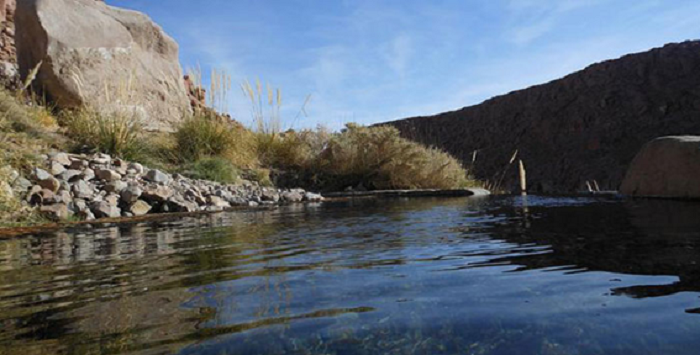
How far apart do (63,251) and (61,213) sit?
6.52ft

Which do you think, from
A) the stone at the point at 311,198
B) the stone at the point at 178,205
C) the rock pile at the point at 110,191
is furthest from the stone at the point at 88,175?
the stone at the point at 311,198

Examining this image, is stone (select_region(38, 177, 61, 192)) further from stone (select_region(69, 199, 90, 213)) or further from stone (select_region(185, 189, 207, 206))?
stone (select_region(185, 189, 207, 206))

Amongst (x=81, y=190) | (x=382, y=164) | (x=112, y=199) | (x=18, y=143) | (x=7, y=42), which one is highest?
(x=7, y=42)

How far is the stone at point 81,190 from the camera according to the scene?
16.1ft

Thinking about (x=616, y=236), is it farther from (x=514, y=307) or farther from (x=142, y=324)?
(x=142, y=324)

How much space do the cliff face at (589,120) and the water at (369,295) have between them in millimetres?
12570

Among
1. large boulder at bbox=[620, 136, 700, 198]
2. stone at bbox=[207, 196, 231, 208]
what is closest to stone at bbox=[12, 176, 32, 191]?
stone at bbox=[207, 196, 231, 208]

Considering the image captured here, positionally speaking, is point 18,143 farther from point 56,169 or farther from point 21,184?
point 21,184

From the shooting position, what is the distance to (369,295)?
135cm

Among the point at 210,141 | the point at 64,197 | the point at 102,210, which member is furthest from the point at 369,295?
the point at 210,141

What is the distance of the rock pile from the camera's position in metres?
4.59

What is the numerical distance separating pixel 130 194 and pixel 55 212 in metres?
0.84

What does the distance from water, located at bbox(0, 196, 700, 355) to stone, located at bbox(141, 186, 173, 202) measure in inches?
102

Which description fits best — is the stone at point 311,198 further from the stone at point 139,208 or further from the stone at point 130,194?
the stone at point 130,194
